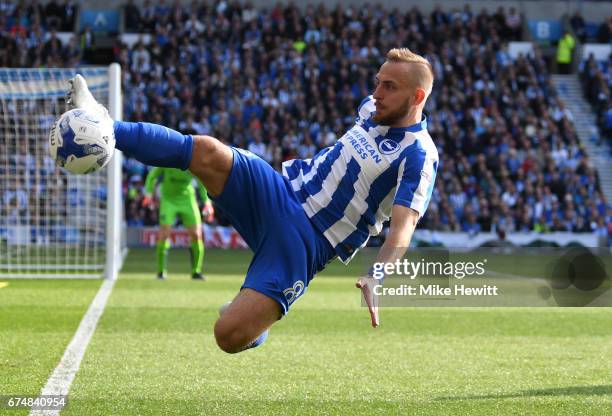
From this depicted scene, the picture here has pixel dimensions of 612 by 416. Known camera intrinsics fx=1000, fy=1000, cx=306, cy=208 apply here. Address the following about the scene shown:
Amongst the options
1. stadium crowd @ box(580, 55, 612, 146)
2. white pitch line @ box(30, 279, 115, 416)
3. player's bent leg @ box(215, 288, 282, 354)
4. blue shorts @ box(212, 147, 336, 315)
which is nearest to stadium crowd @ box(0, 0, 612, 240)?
stadium crowd @ box(580, 55, 612, 146)

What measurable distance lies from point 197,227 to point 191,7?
2021 cm

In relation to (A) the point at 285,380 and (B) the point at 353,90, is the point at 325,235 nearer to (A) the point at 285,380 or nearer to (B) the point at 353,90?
(A) the point at 285,380

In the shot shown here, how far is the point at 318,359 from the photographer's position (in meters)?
8.15

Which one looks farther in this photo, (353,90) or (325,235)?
(353,90)

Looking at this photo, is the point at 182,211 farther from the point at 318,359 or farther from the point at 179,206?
the point at 318,359

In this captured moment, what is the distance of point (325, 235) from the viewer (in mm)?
5797

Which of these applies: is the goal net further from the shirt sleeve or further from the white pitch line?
the shirt sleeve

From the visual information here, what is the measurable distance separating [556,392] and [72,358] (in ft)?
11.8

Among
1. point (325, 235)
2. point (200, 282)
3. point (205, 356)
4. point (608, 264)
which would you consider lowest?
point (608, 264)

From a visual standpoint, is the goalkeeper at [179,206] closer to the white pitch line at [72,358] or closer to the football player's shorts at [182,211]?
the football player's shorts at [182,211]

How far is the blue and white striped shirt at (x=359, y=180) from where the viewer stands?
18.8ft

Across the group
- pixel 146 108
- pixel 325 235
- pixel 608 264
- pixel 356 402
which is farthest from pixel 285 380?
pixel 146 108

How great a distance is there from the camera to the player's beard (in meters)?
5.77

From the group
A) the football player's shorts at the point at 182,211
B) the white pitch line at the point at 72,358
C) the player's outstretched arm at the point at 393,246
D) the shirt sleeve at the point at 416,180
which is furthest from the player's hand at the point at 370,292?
the football player's shorts at the point at 182,211
